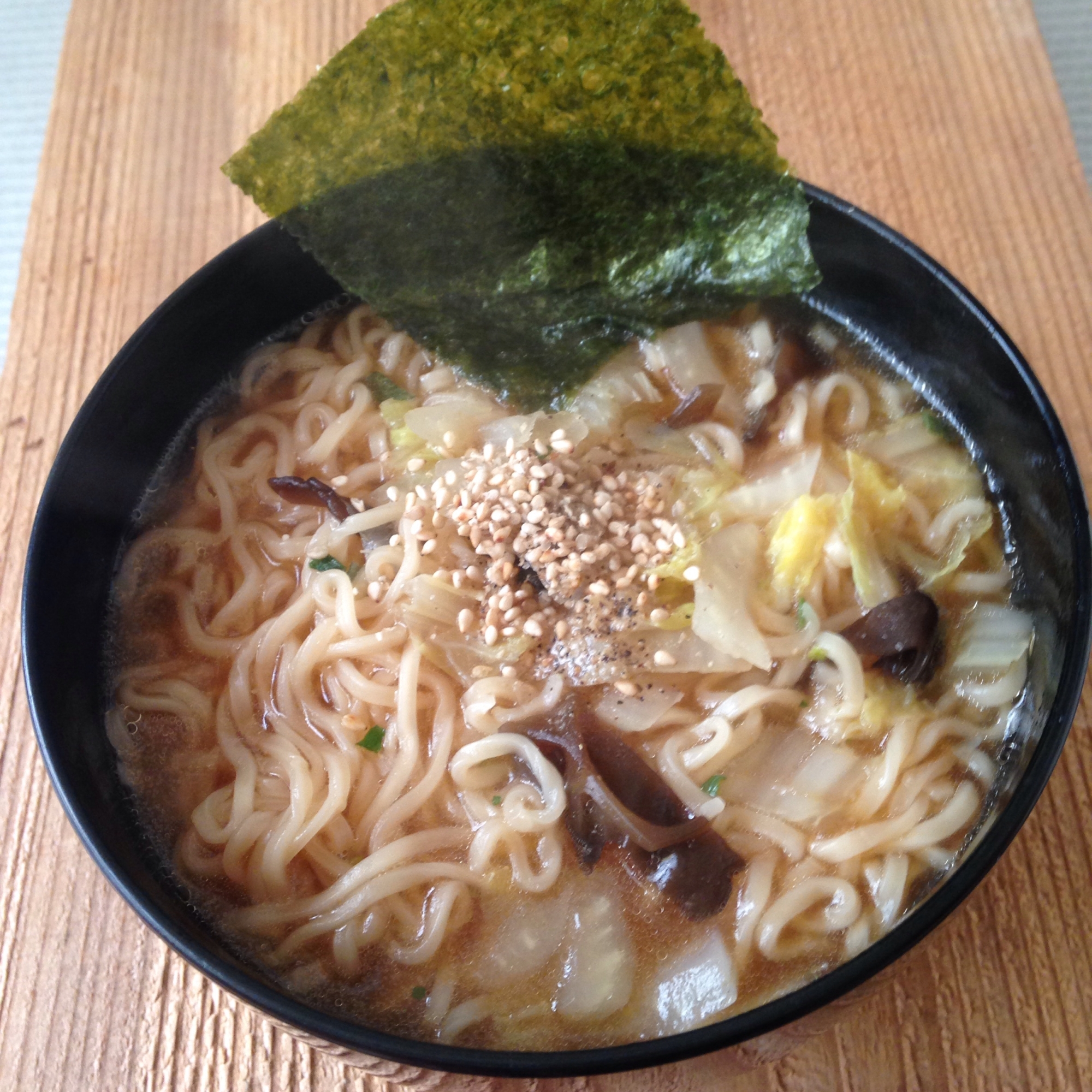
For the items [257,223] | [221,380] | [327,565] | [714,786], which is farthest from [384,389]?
[714,786]

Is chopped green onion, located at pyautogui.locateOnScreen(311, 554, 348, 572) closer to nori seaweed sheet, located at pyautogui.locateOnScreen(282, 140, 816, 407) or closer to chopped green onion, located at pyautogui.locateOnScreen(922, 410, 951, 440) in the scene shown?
nori seaweed sheet, located at pyautogui.locateOnScreen(282, 140, 816, 407)

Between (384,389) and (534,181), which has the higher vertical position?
(534,181)

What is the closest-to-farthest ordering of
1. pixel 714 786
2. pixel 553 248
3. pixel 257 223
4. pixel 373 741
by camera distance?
1. pixel 714 786
2. pixel 373 741
3. pixel 553 248
4. pixel 257 223

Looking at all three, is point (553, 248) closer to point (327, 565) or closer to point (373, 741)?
point (327, 565)

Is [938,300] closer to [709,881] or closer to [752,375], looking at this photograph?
[752,375]

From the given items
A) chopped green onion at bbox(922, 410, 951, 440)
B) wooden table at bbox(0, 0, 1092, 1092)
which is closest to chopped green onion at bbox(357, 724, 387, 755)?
wooden table at bbox(0, 0, 1092, 1092)

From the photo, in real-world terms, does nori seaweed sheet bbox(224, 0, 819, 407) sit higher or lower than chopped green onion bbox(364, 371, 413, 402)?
higher
